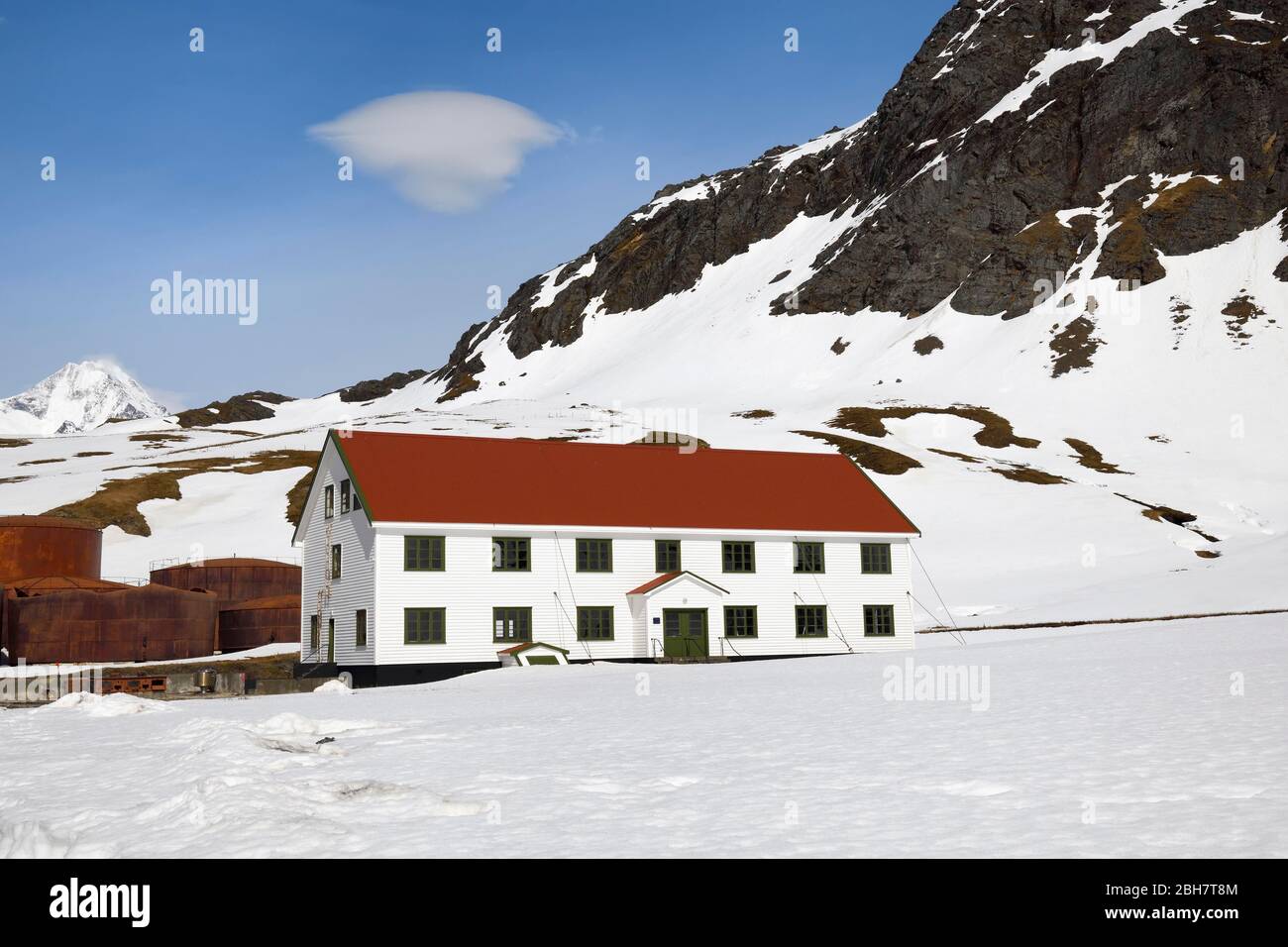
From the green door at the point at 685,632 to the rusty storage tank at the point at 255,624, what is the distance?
25.2 metres

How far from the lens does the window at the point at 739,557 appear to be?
46688 mm

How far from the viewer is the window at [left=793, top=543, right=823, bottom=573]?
47.6 meters

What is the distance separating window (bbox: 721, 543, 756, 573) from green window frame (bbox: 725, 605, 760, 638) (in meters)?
1.52

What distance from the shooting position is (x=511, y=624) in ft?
140

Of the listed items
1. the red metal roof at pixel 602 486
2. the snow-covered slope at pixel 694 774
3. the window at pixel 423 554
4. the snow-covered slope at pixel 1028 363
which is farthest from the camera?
the snow-covered slope at pixel 1028 363

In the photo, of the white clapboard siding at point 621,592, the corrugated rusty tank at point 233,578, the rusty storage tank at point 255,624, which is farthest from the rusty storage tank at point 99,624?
the white clapboard siding at point 621,592

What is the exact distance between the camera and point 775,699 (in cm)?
2684

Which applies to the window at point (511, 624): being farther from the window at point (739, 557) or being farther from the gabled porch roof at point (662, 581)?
the window at point (739, 557)

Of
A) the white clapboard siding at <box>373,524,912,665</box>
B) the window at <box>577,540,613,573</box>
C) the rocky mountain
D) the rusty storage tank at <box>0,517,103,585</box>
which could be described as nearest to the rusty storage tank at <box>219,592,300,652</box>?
the rusty storage tank at <box>0,517,103,585</box>

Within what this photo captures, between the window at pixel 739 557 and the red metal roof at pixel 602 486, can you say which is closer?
the red metal roof at pixel 602 486

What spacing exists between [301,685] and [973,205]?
528ft
